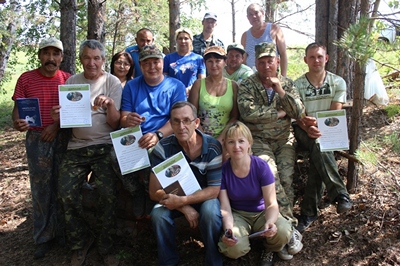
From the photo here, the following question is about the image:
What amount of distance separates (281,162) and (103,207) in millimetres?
2112

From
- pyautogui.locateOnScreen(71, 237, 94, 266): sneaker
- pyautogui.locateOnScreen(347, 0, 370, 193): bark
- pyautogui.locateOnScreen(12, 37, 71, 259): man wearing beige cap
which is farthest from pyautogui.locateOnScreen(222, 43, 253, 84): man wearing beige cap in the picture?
pyautogui.locateOnScreen(71, 237, 94, 266): sneaker

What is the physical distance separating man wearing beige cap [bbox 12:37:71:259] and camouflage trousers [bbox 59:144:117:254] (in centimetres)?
31

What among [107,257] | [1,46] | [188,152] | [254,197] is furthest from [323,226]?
[1,46]

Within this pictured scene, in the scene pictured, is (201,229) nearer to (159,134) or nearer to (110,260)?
(159,134)

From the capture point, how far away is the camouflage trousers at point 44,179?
4.09m

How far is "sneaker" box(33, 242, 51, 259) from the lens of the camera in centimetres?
423

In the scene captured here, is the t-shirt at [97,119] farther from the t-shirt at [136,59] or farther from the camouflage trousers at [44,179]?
the t-shirt at [136,59]

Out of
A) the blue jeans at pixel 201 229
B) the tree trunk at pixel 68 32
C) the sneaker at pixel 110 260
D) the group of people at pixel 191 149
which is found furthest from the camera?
the tree trunk at pixel 68 32

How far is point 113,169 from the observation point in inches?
158

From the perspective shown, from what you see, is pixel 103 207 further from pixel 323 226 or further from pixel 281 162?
pixel 323 226

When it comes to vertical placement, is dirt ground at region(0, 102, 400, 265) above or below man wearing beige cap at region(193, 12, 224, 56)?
below

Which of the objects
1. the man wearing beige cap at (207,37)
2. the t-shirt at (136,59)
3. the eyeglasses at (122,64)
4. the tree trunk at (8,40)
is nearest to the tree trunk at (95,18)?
the t-shirt at (136,59)

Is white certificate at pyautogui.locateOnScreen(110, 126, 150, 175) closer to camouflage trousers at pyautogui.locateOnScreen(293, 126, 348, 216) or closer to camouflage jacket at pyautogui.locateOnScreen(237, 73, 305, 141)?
camouflage jacket at pyautogui.locateOnScreen(237, 73, 305, 141)

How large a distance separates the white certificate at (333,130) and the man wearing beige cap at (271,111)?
0.28 m
